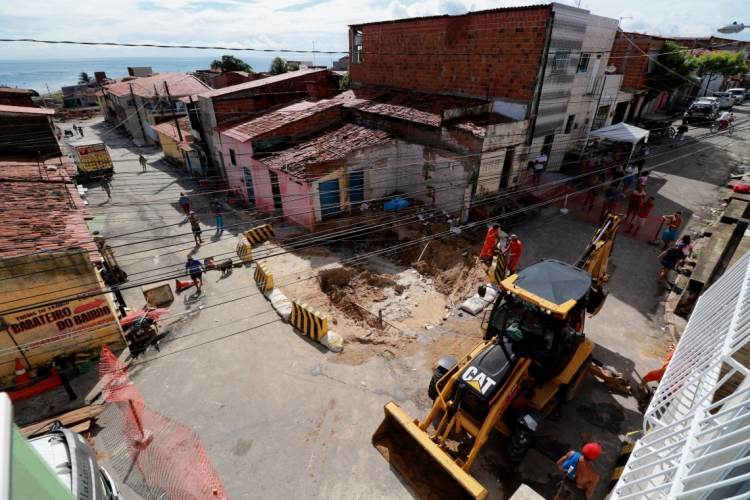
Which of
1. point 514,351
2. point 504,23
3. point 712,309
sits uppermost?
point 504,23

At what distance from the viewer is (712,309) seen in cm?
465

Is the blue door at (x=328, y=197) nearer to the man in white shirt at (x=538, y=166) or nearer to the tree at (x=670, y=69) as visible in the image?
the man in white shirt at (x=538, y=166)

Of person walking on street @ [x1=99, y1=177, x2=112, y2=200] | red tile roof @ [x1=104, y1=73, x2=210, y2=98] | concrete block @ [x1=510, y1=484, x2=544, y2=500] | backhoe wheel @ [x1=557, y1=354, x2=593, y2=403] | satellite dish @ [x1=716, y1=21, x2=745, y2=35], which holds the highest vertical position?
satellite dish @ [x1=716, y1=21, x2=745, y2=35]

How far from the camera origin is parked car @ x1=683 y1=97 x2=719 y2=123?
89.4ft

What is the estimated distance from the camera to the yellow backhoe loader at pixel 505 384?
18.0ft

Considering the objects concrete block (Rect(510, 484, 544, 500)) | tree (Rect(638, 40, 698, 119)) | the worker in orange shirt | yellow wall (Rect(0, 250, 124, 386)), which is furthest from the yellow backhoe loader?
tree (Rect(638, 40, 698, 119))

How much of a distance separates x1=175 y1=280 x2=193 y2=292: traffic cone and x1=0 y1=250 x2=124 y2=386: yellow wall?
2588 millimetres

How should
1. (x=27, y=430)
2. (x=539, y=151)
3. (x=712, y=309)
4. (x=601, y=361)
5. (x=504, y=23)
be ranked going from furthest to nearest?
(x=539, y=151)
(x=504, y=23)
(x=601, y=361)
(x=27, y=430)
(x=712, y=309)

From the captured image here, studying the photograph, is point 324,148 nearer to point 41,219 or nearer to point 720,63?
point 41,219

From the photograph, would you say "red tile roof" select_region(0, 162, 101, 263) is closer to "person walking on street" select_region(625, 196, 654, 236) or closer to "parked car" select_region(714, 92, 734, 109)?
"person walking on street" select_region(625, 196, 654, 236)

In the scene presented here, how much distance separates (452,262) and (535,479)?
7.57 meters

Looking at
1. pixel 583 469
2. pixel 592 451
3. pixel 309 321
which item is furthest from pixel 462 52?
pixel 583 469

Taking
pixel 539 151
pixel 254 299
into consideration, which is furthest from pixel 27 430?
pixel 539 151

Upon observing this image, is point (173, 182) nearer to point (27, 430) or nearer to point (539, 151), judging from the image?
point (27, 430)
